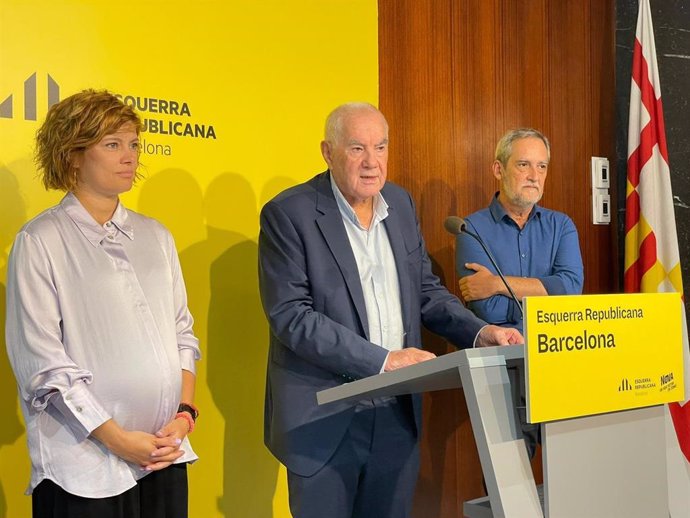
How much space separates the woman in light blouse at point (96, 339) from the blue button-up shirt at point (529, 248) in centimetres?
147

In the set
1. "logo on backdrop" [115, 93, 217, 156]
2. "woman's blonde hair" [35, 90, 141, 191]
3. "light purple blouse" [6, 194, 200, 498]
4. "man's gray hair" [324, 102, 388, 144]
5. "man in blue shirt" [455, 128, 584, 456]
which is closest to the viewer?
"light purple blouse" [6, 194, 200, 498]

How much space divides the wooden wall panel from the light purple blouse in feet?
5.79

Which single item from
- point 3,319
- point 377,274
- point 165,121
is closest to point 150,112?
point 165,121

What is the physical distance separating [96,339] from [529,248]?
203 cm

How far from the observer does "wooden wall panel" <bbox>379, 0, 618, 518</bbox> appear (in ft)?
Answer: 12.7

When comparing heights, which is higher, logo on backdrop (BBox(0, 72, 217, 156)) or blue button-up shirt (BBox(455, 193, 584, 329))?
logo on backdrop (BBox(0, 72, 217, 156))

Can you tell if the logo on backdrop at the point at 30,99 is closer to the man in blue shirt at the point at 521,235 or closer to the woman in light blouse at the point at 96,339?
the woman in light blouse at the point at 96,339

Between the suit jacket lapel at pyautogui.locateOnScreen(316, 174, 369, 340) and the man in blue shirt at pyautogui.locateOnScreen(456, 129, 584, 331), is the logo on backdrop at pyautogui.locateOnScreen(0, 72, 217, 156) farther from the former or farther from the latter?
the man in blue shirt at pyautogui.locateOnScreen(456, 129, 584, 331)

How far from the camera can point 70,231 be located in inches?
88.0

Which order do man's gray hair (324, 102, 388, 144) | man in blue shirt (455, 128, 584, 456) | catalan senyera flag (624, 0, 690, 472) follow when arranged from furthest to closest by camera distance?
1. catalan senyera flag (624, 0, 690, 472)
2. man in blue shirt (455, 128, 584, 456)
3. man's gray hair (324, 102, 388, 144)

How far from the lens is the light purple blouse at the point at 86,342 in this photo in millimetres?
2074

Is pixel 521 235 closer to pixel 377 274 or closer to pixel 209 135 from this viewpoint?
pixel 377 274

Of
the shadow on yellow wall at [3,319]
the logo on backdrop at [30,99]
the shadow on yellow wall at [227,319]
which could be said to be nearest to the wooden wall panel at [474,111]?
the shadow on yellow wall at [227,319]

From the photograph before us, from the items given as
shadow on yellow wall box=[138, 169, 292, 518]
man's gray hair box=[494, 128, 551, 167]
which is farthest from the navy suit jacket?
man's gray hair box=[494, 128, 551, 167]
